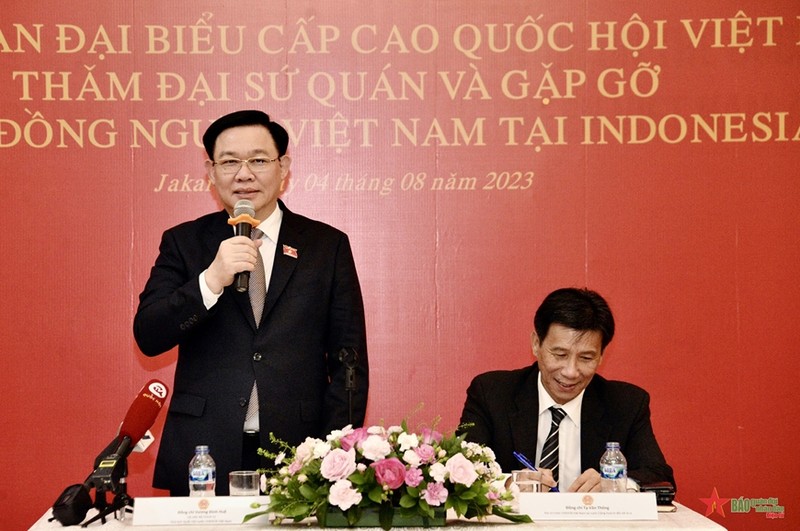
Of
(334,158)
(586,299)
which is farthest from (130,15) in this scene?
(586,299)

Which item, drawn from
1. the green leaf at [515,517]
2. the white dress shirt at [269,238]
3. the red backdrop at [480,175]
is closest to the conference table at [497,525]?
the green leaf at [515,517]

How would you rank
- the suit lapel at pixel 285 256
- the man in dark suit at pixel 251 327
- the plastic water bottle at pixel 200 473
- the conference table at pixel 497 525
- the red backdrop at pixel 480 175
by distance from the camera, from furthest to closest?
the red backdrop at pixel 480 175, the suit lapel at pixel 285 256, the man in dark suit at pixel 251 327, the plastic water bottle at pixel 200 473, the conference table at pixel 497 525

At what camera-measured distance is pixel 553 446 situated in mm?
2842

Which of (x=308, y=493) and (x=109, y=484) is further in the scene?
(x=109, y=484)

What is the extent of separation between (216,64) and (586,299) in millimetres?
1892

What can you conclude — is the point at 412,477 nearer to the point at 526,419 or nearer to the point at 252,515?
the point at 252,515

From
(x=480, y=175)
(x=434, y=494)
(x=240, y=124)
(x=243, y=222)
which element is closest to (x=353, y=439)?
(x=434, y=494)

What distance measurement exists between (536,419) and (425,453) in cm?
85

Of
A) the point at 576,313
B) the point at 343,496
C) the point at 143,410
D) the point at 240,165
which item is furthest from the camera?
the point at 240,165

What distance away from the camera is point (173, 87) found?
392 cm

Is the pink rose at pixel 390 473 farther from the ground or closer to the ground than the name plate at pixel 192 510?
farther from the ground

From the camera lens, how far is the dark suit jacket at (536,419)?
2.82 meters

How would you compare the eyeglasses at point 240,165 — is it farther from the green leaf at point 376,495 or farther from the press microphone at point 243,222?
the green leaf at point 376,495

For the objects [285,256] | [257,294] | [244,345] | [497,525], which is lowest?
[497,525]
